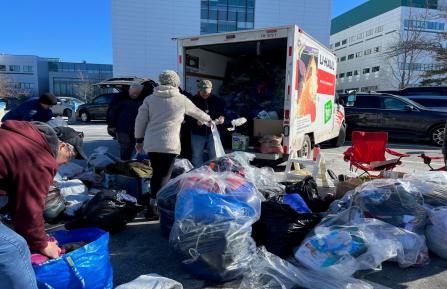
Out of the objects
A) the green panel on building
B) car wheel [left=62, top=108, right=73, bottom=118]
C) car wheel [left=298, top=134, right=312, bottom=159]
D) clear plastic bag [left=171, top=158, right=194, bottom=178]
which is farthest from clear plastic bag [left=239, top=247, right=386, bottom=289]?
the green panel on building

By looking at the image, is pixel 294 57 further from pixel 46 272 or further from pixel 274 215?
pixel 46 272

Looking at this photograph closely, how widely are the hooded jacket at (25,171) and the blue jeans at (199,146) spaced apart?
3350 millimetres

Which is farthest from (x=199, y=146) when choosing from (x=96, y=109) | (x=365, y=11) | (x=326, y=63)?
(x=365, y=11)

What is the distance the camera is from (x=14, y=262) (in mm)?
1683

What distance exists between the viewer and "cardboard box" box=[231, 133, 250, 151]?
6074 millimetres

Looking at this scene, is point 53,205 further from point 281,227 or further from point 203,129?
point 281,227

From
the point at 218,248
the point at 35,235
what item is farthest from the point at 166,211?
the point at 35,235

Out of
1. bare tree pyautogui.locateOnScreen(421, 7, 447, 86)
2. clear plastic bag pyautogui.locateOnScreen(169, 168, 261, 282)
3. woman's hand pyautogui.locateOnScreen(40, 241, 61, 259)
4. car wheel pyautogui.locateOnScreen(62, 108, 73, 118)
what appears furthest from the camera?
bare tree pyautogui.locateOnScreen(421, 7, 447, 86)

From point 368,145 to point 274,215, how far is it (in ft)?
10.5

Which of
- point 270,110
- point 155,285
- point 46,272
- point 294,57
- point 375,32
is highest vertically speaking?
point 375,32

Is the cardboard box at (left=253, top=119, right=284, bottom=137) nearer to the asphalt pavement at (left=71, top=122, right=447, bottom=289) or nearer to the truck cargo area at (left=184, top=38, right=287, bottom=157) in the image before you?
the truck cargo area at (left=184, top=38, right=287, bottom=157)

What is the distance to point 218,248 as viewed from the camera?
8.73ft

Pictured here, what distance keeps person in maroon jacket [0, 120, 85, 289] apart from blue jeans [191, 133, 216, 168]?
3.31m

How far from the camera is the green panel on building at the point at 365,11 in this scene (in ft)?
139
